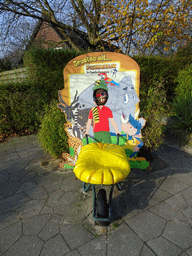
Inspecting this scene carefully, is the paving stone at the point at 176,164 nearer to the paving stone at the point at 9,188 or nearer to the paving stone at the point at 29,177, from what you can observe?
the paving stone at the point at 29,177

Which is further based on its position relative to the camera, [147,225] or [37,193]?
[37,193]

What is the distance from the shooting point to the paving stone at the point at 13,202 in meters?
2.40

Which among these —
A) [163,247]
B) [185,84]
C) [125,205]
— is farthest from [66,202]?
[185,84]

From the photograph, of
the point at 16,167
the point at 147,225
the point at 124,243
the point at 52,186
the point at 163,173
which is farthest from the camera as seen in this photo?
the point at 16,167

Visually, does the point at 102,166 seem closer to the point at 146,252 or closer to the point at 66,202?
the point at 146,252

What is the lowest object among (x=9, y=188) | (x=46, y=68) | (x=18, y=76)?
(x=9, y=188)

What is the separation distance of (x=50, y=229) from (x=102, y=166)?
117 centimetres

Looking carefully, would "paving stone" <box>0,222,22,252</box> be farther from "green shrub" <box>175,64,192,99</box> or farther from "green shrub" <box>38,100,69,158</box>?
"green shrub" <box>175,64,192,99</box>

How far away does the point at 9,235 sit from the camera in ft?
6.41

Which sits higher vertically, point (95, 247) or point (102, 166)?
point (102, 166)

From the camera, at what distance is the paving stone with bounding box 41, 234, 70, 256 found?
1.71 m

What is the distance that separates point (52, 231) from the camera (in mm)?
1967

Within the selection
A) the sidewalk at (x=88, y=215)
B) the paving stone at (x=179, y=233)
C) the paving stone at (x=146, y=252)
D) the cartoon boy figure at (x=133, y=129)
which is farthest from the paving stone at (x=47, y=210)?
the cartoon boy figure at (x=133, y=129)

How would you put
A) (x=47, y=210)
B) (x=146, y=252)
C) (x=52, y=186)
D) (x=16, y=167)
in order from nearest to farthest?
(x=146, y=252)
(x=47, y=210)
(x=52, y=186)
(x=16, y=167)
